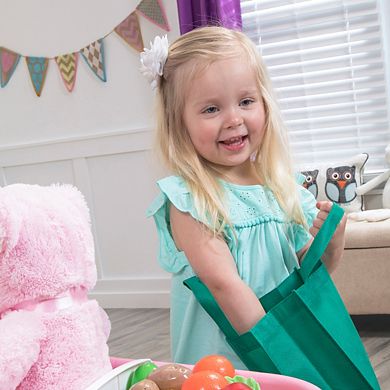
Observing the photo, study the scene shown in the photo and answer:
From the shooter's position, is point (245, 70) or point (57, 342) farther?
point (245, 70)

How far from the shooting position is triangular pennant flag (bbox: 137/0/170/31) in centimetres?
379

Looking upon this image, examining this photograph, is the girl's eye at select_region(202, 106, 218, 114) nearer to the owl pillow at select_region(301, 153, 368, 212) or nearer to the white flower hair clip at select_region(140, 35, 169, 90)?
the white flower hair clip at select_region(140, 35, 169, 90)

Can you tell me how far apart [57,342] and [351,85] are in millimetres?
3149

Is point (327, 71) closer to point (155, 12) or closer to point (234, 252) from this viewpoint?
point (155, 12)

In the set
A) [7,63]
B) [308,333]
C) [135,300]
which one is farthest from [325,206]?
[7,63]

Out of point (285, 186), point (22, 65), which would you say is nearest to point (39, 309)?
point (285, 186)

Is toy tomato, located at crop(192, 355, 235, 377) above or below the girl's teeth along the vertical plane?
below

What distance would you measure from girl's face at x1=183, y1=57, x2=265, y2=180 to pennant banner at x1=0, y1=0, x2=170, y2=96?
8.93 feet

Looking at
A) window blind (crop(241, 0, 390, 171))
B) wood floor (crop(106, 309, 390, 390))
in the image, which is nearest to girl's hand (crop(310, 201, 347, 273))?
wood floor (crop(106, 309, 390, 390))

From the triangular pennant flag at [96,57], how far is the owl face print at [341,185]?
147 centimetres

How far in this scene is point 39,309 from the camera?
0.81 m

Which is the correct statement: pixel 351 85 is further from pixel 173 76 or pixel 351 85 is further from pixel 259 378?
pixel 259 378

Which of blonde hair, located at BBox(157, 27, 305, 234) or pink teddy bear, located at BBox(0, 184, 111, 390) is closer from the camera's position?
pink teddy bear, located at BBox(0, 184, 111, 390)

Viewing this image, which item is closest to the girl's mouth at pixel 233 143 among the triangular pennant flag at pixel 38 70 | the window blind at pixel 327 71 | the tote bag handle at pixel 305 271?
the tote bag handle at pixel 305 271
